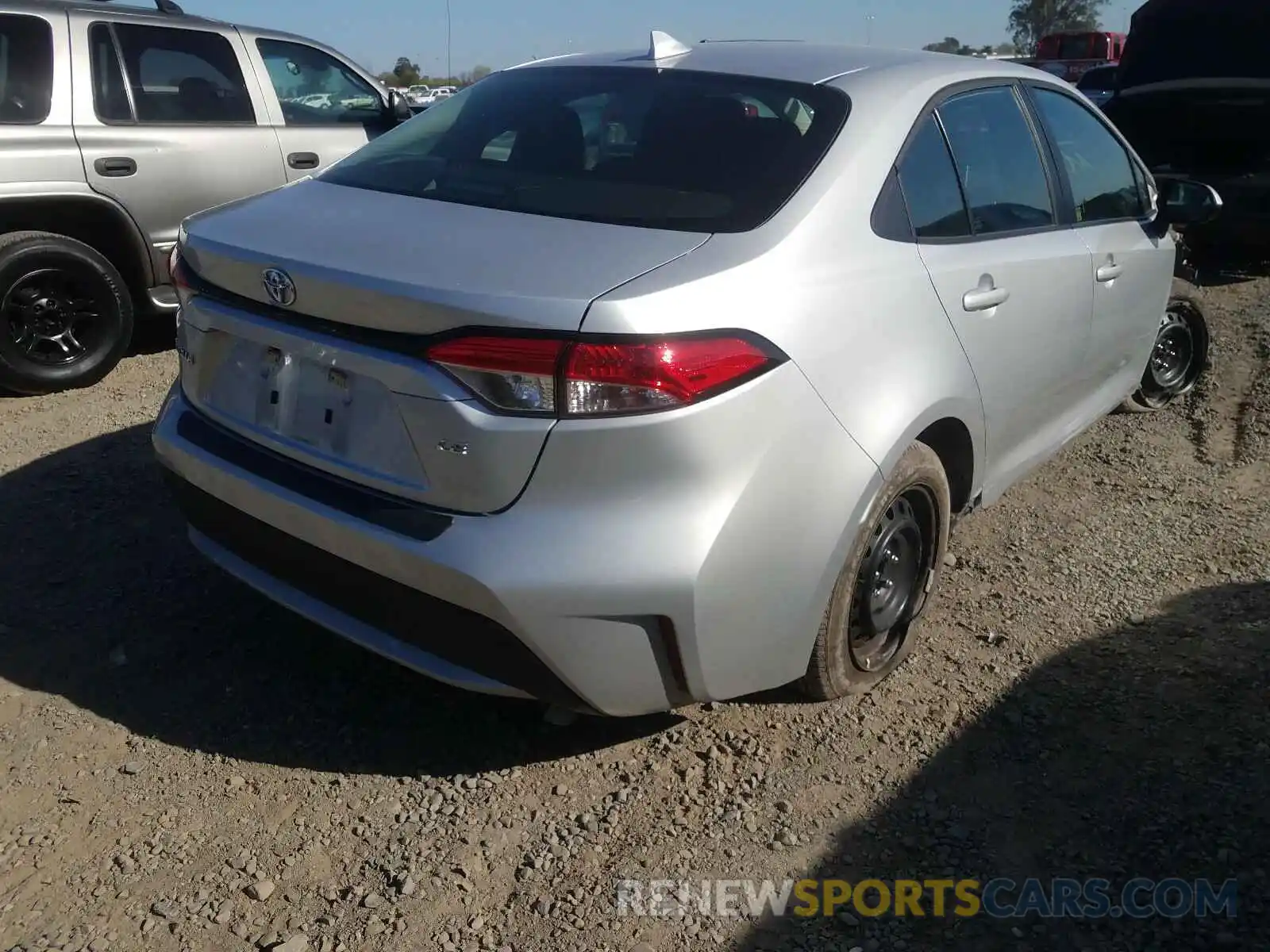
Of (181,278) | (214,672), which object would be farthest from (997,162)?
(214,672)

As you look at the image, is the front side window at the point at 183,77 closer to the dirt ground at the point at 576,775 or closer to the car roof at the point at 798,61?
the dirt ground at the point at 576,775

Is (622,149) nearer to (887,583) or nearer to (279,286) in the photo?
(279,286)

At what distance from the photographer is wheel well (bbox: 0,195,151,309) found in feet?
16.8

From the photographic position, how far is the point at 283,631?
3.29 metres

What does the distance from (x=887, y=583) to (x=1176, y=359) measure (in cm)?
311

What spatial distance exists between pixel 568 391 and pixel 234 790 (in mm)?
1331

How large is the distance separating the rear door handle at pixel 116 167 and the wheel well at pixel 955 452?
4208 mm

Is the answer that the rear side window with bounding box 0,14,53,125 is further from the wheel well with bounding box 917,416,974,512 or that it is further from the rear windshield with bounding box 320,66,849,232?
the wheel well with bounding box 917,416,974,512

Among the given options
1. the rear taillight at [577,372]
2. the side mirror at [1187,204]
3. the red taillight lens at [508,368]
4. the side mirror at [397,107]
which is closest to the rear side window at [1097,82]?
the side mirror at [397,107]

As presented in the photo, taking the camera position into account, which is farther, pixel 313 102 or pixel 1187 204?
pixel 313 102

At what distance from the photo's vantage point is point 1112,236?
385 cm

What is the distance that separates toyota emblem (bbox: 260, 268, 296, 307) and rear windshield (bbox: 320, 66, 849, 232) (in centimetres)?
50

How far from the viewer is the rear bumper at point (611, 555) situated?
2.18 meters

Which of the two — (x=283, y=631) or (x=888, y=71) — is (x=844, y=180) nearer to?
(x=888, y=71)
